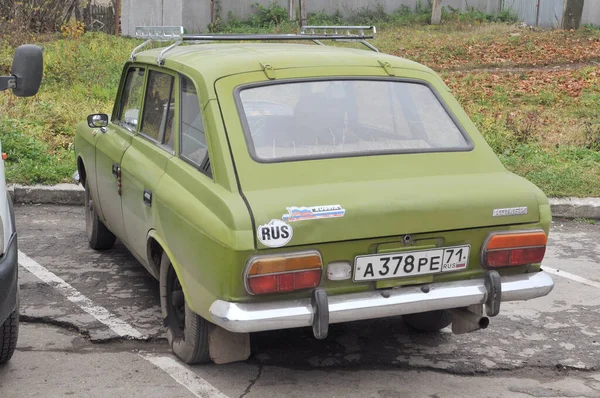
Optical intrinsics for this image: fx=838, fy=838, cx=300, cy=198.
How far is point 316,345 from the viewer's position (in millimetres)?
4906

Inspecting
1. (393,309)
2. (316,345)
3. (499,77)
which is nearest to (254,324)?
(393,309)

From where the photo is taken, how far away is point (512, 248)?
4.27 metres

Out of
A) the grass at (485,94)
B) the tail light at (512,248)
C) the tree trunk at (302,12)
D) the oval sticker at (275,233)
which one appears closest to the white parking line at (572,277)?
the grass at (485,94)

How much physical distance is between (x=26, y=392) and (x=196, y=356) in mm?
875

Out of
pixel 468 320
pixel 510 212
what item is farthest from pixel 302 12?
pixel 510 212

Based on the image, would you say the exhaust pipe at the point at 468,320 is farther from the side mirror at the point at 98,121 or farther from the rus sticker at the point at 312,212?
the side mirror at the point at 98,121

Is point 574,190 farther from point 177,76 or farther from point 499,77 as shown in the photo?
point 499,77

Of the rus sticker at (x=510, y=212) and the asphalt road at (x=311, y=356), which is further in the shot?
the asphalt road at (x=311, y=356)

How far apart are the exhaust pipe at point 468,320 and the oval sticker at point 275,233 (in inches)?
47.0

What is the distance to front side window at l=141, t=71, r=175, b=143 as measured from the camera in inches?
199

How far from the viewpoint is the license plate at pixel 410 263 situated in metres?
4.06

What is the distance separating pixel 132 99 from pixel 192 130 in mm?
1397

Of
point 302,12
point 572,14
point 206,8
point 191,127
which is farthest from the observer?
point 206,8

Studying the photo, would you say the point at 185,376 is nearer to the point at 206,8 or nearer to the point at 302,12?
the point at 302,12
